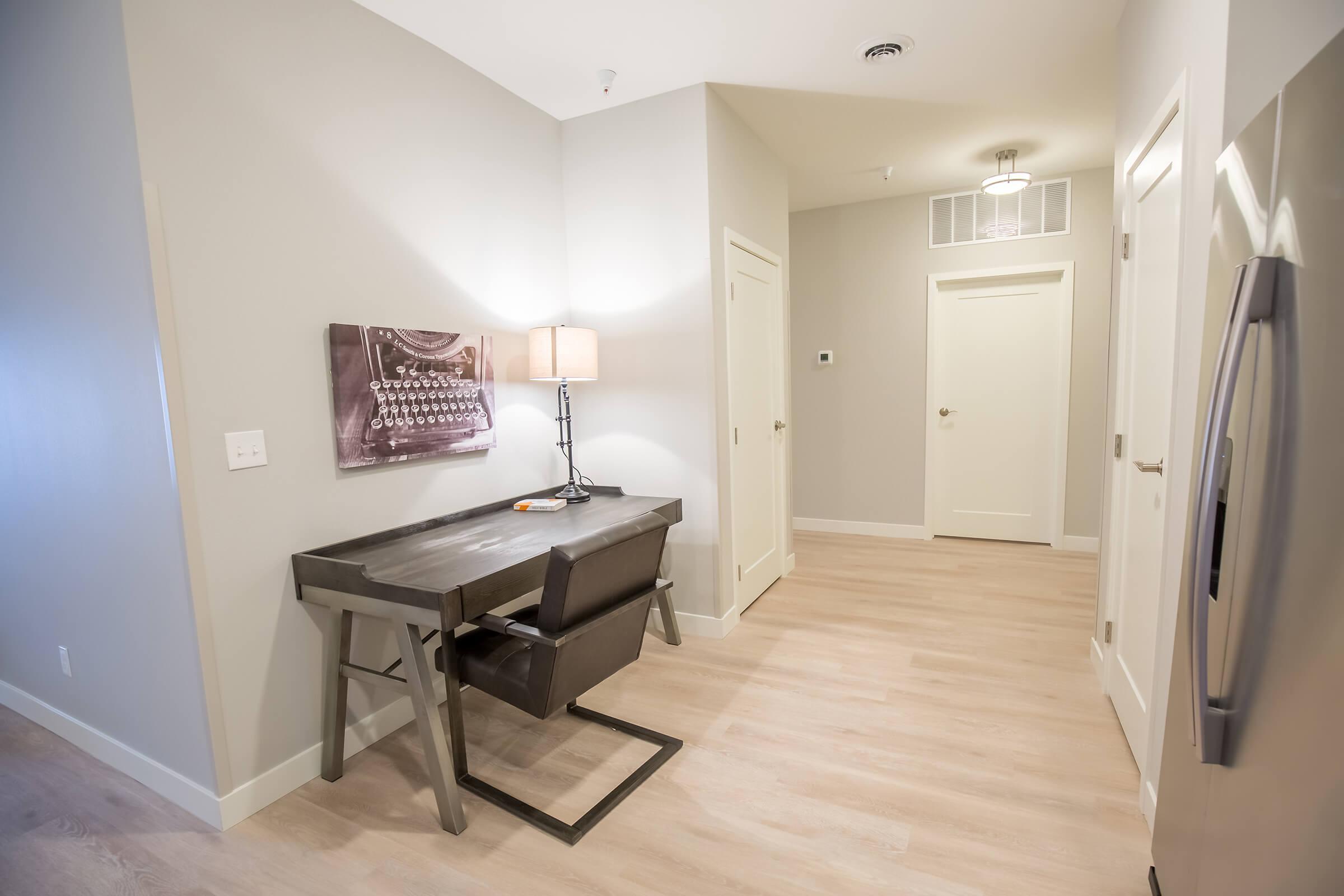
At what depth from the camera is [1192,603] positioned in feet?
3.55

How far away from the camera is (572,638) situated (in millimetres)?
1771

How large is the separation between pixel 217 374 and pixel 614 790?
5.76 feet

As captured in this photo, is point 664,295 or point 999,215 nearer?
point 664,295

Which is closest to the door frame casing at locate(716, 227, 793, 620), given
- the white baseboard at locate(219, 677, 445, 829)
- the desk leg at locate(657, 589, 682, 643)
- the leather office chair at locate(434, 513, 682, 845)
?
the desk leg at locate(657, 589, 682, 643)

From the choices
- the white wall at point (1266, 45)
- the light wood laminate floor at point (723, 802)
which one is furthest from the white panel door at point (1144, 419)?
the white wall at point (1266, 45)

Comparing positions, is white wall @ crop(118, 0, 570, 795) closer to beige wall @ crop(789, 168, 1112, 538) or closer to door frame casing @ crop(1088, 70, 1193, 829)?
door frame casing @ crop(1088, 70, 1193, 829)

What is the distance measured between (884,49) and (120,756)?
396cm

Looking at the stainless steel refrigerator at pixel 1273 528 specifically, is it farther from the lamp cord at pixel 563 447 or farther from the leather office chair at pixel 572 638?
the lamp cord at pixel 563 447

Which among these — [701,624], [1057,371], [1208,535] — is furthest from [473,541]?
[1057,371]

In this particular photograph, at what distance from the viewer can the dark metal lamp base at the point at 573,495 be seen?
3.03m

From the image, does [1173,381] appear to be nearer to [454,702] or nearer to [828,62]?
[828,62]

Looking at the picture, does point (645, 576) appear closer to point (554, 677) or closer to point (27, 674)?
point (554, 677)

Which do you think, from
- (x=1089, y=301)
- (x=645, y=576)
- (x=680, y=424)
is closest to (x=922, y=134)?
(x=1089, y=301)

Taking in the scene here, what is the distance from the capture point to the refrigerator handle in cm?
100
